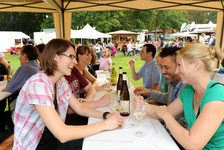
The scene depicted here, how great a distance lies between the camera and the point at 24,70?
2.79 meters

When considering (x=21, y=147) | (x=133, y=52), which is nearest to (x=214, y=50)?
(x=21, y=147)

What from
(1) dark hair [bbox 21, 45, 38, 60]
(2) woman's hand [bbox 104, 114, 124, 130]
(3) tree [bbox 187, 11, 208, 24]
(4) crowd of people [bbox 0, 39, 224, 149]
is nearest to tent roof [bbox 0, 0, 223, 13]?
(1) dark hair [bbox 21, 45, 38, 60]

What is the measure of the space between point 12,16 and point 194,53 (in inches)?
1514

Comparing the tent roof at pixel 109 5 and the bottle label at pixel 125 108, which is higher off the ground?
the tent roof at pixel 109 5

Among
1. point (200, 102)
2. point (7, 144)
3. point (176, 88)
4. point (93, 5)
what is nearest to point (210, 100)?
point (200, 102)

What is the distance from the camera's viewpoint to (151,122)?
1.53 metres

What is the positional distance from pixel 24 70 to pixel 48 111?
180cm

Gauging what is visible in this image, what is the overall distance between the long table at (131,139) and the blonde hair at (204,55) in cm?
56

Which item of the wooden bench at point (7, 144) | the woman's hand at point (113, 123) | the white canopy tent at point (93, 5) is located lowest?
the wooden bench at point (7, 144)

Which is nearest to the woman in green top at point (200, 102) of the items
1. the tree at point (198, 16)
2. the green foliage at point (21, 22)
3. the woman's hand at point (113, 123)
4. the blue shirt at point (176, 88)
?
the woman's hand at point (113, 123)

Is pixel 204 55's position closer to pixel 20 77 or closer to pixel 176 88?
pixel 176 88

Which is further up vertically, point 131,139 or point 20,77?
point 20,77

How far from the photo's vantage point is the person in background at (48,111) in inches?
49.9

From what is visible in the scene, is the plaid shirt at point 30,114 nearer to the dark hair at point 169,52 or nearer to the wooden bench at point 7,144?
the dark hair at point 169,52
